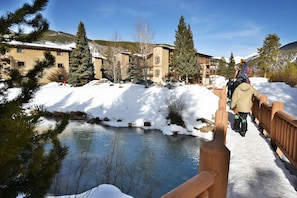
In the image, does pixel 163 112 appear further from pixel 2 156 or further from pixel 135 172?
pixel 2 156

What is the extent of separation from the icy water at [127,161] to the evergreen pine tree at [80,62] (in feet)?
51.2

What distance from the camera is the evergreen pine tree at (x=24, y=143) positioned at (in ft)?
4.20

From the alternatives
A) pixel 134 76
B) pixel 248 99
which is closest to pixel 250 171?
pixel 248 99

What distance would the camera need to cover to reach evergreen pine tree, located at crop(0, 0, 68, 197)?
128 centimetres

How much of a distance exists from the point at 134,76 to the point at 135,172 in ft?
85.2

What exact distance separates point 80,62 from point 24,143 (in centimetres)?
2868

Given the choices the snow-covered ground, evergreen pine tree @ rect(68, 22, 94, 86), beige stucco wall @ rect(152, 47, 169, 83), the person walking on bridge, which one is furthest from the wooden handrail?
beige stucco wall @ rect(152, 47, 169, 83)

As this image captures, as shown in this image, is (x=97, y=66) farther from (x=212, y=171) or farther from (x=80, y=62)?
(x=212, y=171)

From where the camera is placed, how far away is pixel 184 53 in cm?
3075

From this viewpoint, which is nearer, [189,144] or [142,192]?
[142,192]

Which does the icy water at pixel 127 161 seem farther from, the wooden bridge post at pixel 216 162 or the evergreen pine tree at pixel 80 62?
the evergreen pine tree at pixel 80 62

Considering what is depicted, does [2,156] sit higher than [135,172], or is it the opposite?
[2,156]


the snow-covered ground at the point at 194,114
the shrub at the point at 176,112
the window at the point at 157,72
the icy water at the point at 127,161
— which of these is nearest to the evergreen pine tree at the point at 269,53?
the window at the point at 157,72

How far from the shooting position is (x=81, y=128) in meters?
13.0
